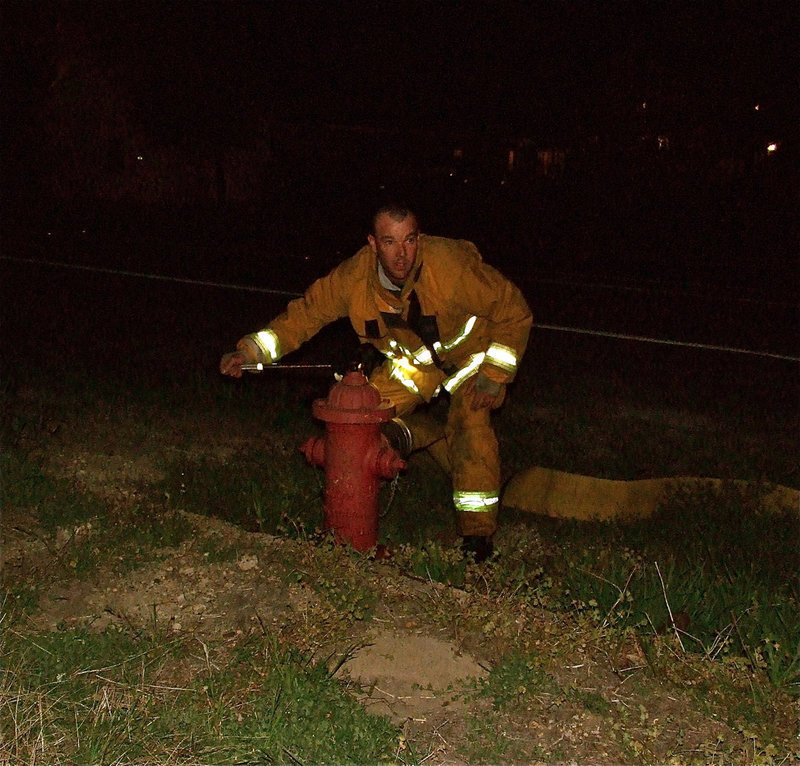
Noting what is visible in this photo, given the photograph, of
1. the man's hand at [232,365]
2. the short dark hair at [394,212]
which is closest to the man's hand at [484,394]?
the short dark hair at [394,212]

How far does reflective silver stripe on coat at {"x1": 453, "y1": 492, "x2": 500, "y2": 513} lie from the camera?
4.46m

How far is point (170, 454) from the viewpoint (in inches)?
232

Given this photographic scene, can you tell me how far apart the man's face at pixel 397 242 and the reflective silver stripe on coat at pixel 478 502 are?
951 mm

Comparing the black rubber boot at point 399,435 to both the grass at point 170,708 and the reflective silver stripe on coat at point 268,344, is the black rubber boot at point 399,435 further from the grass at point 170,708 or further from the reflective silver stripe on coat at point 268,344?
the grass at point 170,708

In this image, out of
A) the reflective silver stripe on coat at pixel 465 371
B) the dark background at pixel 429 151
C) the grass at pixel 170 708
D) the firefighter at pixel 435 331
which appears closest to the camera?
the grass at pixel 170 708

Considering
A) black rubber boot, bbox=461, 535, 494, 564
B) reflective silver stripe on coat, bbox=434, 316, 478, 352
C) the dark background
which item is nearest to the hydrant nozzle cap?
reflective silver stripe on coat, bbox=434, 316, 478, 352

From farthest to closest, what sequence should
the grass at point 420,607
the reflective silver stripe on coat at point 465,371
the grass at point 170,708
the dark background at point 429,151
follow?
the dark background at point 429,151 → the reflective silver stripe on coat at point 465,371 → the grass at point 420,607 → the grass at point 170,708

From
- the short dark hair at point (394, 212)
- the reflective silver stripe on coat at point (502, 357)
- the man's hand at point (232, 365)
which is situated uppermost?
the short dark hair at point (394, 212)

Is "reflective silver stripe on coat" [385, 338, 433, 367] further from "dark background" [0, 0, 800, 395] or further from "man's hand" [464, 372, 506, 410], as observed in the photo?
"dark background" [0, 0, 800, 395]

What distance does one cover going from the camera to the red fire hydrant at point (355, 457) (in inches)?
159

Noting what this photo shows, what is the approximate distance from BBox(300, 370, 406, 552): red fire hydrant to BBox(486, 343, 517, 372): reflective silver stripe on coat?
0.47m

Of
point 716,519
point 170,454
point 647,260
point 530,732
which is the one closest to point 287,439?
point 170,454

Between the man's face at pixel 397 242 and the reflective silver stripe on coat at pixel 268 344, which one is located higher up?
the man's face at pixel 397 242

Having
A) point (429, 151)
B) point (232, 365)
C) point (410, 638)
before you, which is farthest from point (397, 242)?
point (429, 151)
